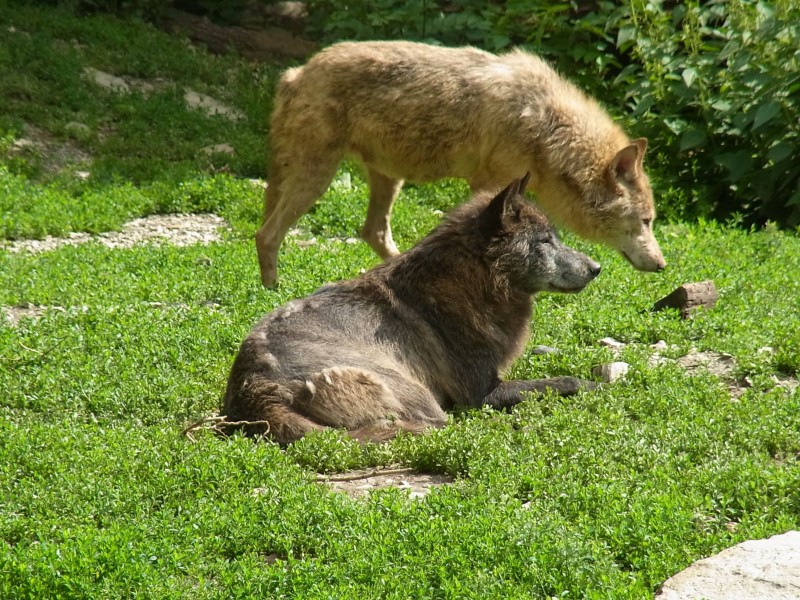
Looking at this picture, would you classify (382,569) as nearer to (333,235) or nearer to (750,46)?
(333,235)

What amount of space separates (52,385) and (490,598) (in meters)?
3.64

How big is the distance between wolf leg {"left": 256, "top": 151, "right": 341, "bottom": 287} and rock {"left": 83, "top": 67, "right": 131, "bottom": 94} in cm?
566

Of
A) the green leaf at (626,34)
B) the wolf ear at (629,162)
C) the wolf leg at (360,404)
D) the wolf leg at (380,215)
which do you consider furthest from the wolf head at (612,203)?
the wolf leg at (360,404)

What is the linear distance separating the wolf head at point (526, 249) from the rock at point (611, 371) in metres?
0.60

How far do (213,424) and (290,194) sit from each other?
377 cm

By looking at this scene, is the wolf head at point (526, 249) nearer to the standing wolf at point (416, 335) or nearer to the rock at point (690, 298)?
the standing wolf at point (416, 335)

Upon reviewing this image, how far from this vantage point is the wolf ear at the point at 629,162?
Result: 9039 millimetres

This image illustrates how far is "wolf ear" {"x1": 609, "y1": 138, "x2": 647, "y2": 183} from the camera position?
9039 millimetres

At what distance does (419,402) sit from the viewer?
6.54 metres

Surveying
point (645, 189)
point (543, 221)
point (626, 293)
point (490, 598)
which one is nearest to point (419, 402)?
point (543, 221)

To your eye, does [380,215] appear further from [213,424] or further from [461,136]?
[213,424]

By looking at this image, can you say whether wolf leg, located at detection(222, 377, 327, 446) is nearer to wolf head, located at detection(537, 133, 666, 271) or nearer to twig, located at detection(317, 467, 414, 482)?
twig, located at detection(317, 467, 414, 482)

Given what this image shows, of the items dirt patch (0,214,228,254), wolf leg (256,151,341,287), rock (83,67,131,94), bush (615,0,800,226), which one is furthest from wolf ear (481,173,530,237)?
rock (83,67,131,94)

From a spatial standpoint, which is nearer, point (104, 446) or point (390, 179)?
point (104, 446)
